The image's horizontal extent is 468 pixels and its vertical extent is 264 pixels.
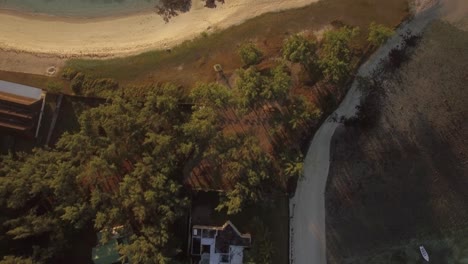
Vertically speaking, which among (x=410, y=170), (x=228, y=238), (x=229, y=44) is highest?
(x=229, y=44)

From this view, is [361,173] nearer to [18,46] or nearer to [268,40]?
[268,40]

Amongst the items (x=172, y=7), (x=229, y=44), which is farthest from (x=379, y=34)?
(x=172, y=7)

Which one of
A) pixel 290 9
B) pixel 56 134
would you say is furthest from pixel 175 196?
pixel 290 9

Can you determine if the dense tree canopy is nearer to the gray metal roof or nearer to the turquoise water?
the gray metal roof

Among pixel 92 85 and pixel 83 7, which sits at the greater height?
pixel 83 7

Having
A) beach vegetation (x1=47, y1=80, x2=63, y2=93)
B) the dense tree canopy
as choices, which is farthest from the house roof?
beach vegetation (x1=47, y1=80, x2=63, y2=93)

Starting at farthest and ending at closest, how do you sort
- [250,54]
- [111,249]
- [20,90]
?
[20,90] → [250,54] → [111,249]

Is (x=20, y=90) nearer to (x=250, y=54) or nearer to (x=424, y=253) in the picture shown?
(x=250, y=54)
